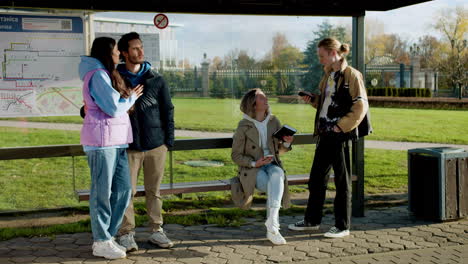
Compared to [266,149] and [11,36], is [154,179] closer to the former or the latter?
[266,149]

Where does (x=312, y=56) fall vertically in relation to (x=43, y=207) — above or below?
above

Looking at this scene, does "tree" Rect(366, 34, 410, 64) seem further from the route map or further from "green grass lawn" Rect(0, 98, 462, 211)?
the route map

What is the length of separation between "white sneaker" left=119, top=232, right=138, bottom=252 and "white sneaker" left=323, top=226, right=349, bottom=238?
182 centimetres

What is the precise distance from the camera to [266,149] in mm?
5555

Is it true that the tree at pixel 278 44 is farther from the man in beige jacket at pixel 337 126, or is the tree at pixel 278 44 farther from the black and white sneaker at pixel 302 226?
the black and white sneaker at pixel 302 226

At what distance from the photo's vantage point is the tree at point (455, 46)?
3819 cm

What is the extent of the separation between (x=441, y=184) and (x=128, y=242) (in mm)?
3248

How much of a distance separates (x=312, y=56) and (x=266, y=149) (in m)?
1.99

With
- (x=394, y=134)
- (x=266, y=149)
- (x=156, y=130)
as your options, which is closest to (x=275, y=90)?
(x=266, y=149)

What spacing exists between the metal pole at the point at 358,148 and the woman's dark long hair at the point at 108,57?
277 cm

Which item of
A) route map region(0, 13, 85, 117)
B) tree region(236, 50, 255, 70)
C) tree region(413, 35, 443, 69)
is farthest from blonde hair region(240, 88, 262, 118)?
tree region(413, 35, 443, 69)

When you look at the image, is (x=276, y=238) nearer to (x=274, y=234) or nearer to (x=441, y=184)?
(x=274, y=234)

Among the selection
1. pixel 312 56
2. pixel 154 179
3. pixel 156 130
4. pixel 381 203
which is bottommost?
pixel 381 203

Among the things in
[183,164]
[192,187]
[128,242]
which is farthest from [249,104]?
[183,164]
